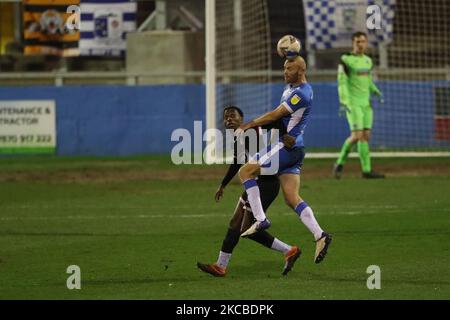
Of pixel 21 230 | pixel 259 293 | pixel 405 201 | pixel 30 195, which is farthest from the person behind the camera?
pixel 30 195

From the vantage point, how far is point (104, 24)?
27.8 m

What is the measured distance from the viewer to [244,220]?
11.4m

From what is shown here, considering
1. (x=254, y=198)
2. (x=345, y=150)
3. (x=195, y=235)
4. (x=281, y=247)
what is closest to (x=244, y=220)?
(x=254, y=198)

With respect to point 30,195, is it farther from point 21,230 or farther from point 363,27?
point 363,27

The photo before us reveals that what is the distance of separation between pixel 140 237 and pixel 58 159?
1207 cm

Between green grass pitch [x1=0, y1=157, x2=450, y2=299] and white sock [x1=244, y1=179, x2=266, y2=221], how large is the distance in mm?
612

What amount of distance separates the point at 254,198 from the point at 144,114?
1545 cm

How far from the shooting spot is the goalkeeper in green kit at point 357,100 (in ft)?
66.4

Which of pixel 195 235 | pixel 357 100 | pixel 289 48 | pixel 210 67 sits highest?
pixel 289 48

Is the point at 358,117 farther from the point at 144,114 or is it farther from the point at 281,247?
the point at 281,247

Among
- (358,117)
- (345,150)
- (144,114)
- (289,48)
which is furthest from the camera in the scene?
(144,114)

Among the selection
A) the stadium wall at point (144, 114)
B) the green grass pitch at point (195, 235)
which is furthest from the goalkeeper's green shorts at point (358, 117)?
the stadium wall at point (144, 114)

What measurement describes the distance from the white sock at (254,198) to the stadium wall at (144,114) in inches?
589

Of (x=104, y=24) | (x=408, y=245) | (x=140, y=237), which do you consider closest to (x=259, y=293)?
(x=408, y=245)
